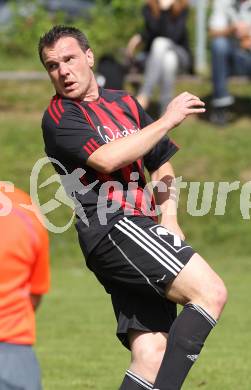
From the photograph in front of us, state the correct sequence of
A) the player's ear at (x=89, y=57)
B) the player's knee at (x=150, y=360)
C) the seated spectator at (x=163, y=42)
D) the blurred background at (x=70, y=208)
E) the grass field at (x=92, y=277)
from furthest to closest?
the seated spectator at (x=163, y=42) < the blurred background at (x=70, y=208) < the grass field at (x=92, y=277) < the player's ear at (x=89, y=57) < the player's knee at (x=150, y=360)

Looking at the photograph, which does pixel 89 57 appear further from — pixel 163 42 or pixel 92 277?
pixel 163 42

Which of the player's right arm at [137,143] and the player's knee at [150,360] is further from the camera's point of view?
the player's knee at [150,360]

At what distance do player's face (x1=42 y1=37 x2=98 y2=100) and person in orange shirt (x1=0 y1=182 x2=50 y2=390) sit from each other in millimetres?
1227

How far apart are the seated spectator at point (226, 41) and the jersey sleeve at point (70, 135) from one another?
9667 millimetres

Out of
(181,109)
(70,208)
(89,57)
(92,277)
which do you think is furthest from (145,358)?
(70,208)

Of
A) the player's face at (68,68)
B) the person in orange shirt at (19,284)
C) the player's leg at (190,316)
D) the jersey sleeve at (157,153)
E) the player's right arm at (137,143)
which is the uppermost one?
the player's face at (68,68)

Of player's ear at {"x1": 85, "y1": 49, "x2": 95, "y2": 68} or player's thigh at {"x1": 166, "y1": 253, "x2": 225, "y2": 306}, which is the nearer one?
Result: player's thigh at {"x1": 166, "y1": 253, "x2": 225, "y2": 306}

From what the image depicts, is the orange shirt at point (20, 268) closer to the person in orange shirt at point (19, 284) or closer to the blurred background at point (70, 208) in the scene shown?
the person in orange shirt at point (19, 284)

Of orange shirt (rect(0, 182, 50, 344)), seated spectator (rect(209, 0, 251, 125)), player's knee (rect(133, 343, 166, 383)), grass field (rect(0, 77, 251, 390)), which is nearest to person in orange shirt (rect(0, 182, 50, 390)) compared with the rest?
orange shirt (rect(0, 182, 50, 344))

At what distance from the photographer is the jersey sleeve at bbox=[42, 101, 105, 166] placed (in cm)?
482

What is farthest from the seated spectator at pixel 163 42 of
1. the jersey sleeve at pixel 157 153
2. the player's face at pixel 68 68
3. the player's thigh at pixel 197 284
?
the player's thigh at pixel 197 284

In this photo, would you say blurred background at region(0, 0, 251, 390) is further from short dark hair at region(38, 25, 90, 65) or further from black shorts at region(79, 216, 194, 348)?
short dark hair at region(38, 25, 90, 65)

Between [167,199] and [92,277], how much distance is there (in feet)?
21.8

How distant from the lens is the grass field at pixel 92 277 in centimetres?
703
